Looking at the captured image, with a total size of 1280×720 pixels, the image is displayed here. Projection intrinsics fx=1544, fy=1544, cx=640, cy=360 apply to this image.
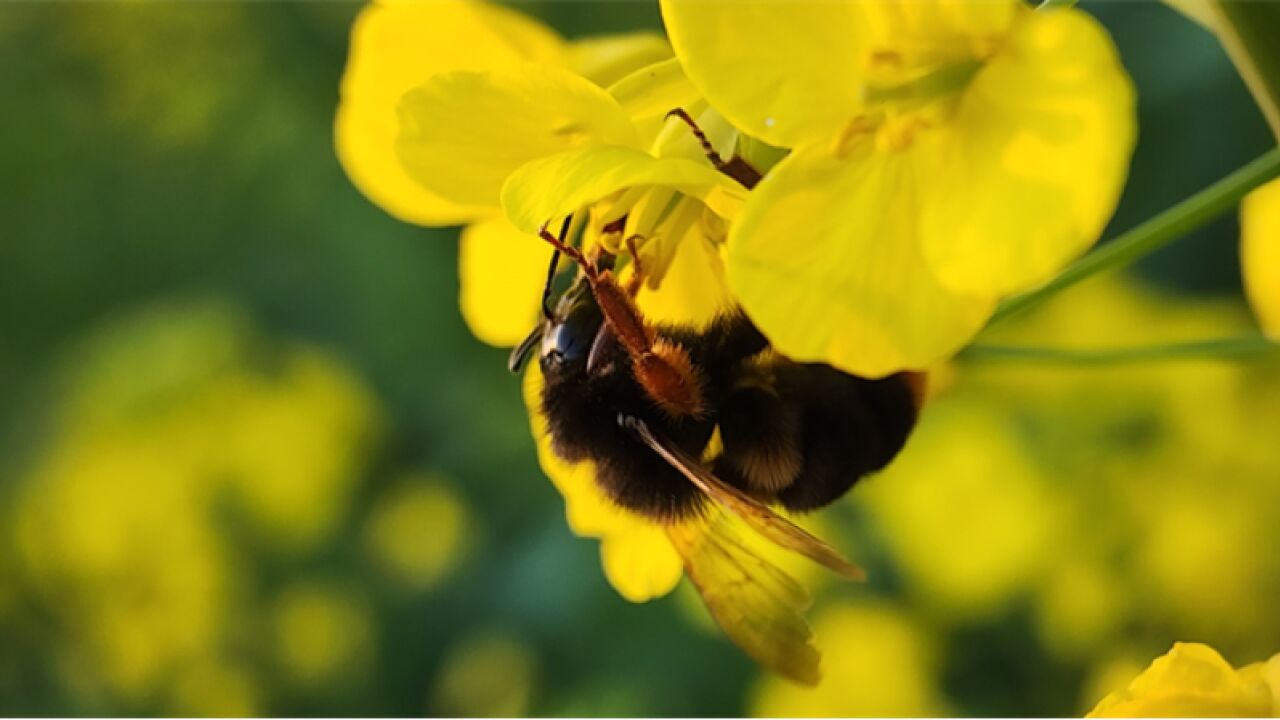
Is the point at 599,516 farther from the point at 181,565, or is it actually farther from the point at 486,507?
the point at 181,565

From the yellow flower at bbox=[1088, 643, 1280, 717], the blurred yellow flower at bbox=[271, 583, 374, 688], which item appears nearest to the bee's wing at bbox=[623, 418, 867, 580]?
the yellow flower at bbox=[1088, 643, 1280, 717]

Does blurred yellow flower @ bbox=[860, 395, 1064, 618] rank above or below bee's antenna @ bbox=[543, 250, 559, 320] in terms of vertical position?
below

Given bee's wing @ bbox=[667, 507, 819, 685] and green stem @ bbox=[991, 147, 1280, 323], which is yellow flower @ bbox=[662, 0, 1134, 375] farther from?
bee's wing @ bbox=[667, 507, 819, 685]

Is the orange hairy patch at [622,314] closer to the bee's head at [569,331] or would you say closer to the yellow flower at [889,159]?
the bee's head at [569,331]

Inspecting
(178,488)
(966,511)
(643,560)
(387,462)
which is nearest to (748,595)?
(643,560)

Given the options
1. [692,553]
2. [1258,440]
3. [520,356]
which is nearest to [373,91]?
[520,356]
